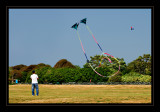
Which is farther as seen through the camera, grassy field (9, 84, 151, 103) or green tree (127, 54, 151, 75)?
green tree (127, 54, 151, 75)

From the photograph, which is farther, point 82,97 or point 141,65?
point 141,65

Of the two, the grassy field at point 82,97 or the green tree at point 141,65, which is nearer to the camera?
the grassy field at point 82,97
